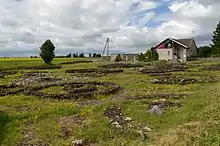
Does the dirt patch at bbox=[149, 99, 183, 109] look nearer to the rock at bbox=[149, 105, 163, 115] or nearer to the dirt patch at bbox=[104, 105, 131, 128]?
the rock at bbox=[149, 105, 163, 115]

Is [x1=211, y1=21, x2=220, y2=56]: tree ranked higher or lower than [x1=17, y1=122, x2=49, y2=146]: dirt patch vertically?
higher

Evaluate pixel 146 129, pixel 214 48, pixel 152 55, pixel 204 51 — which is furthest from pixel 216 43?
pixel 146 129

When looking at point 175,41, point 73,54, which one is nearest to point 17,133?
point 175,41

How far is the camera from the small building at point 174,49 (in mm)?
96250

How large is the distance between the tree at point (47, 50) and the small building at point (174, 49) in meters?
34.2

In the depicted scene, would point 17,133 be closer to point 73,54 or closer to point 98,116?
point 98,116

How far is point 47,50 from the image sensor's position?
3098 inches

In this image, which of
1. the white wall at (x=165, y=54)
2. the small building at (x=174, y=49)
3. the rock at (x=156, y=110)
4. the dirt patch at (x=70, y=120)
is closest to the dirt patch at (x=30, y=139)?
the dirt patch at (x=70, y=120)

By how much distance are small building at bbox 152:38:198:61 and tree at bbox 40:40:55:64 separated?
3419cm

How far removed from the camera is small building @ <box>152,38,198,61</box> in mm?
96250

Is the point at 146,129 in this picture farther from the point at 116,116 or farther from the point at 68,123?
the point at 68,123

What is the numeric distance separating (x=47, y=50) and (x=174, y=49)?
39107 millimetres

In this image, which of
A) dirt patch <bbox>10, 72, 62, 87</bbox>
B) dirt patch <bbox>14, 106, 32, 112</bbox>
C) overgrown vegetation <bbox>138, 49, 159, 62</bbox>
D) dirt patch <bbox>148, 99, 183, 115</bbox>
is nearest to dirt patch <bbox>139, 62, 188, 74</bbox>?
dirt patch <bbox>10, 72, 62, 87</bbox>

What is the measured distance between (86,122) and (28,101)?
33.1 feet
